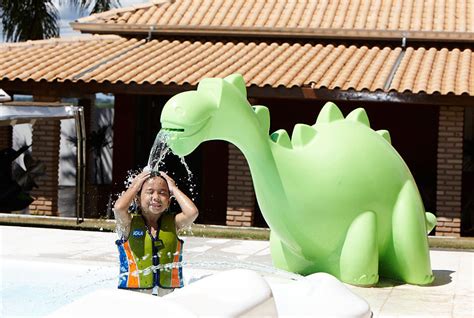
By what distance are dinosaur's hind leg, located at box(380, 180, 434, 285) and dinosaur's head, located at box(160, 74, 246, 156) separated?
1.91 m

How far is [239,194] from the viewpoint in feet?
48.5

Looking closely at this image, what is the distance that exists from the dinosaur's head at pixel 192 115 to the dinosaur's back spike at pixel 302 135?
85 centimetres

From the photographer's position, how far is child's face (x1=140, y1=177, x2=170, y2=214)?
6.06 m

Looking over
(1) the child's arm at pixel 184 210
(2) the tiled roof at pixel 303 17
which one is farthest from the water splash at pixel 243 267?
(2) the tiled roof at pixel 303 17

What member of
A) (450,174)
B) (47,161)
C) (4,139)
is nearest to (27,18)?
(4,139)

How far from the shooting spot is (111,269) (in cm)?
898

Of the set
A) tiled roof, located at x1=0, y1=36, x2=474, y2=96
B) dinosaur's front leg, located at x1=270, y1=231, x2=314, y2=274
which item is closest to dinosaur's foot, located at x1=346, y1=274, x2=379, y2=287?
dinosaur's front leg, located at x1=270, y1=231, x2=314, y2=274

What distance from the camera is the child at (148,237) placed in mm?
6074

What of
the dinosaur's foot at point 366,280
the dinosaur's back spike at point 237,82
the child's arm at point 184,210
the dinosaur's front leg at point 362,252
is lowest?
the dinosaur's foot at point 366,280

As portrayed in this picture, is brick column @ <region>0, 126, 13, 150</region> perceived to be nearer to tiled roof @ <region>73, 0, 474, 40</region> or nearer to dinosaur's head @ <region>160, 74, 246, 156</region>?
tiled roof @ <region>73, 0, 474, 40</region>

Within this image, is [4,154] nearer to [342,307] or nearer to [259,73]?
[259,73]

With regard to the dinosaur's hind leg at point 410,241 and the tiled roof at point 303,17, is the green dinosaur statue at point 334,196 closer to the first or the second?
the dinosaur's hind leg at point 410,241

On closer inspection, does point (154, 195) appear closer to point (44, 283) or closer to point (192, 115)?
point (192, 115)

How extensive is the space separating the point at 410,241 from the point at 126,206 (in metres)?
3.39
